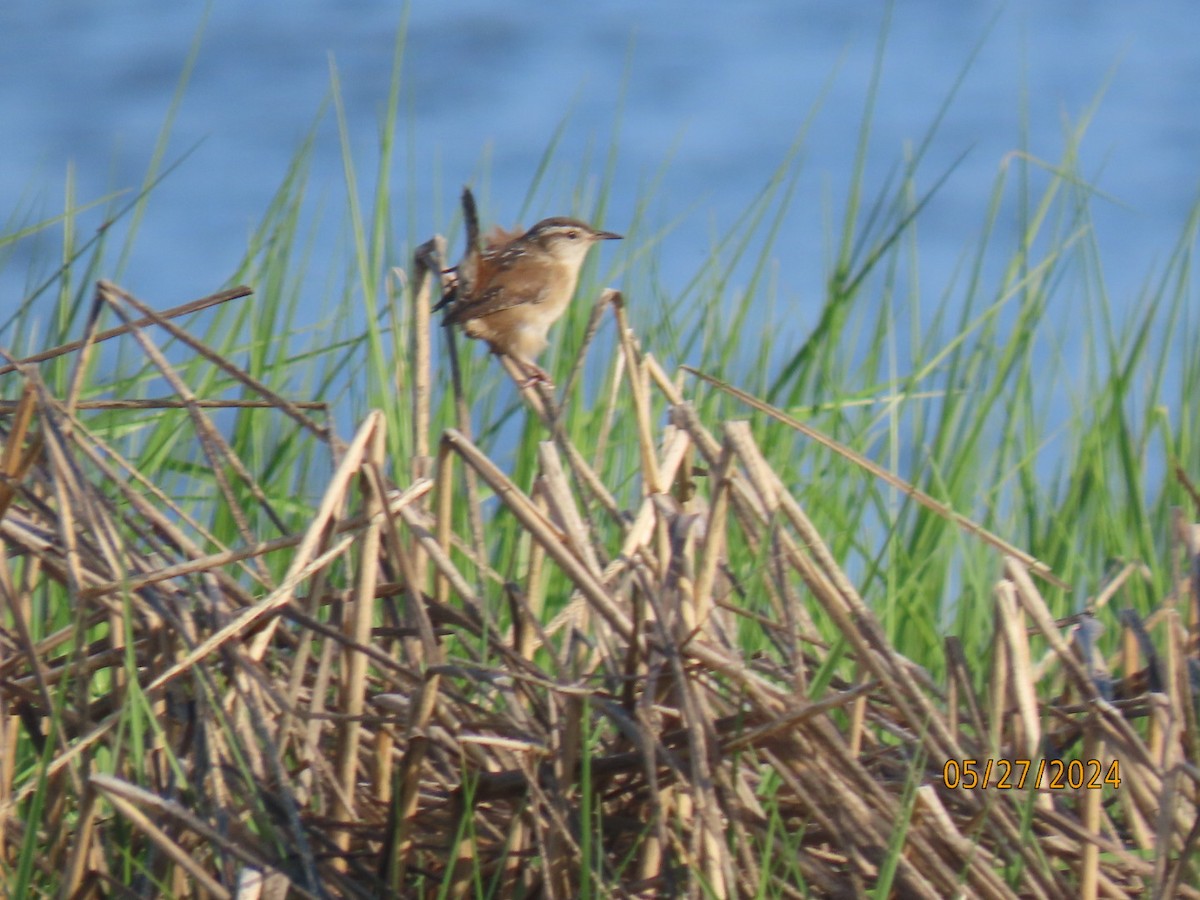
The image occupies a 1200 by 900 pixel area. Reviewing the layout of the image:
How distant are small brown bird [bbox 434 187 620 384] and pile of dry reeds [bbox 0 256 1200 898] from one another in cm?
200

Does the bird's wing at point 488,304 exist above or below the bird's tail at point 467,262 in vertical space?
below

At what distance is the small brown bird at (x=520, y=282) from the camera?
491 cm

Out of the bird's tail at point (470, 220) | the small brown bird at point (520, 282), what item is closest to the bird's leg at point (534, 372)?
the small brown bird at point (520, 282)

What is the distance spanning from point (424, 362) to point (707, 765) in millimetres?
1124

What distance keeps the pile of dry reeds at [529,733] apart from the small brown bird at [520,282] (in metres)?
2.00

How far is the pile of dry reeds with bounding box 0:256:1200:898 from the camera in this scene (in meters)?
2.41

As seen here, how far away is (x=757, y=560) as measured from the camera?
291 centimetres

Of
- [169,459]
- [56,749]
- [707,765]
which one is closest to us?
[707,765]

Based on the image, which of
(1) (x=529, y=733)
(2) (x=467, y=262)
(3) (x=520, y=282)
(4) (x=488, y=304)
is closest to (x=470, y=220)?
(2) (x=467, y=262)

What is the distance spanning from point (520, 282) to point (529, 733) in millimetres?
2907

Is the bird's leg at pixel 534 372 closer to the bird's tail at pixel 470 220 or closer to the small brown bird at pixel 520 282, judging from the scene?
the small brown bird at pixel 520 282

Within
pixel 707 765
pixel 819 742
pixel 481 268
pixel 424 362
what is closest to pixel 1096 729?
pixel 819 742

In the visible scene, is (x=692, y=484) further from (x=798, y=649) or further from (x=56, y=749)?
(x=56, y=749)

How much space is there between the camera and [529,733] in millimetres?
2568
